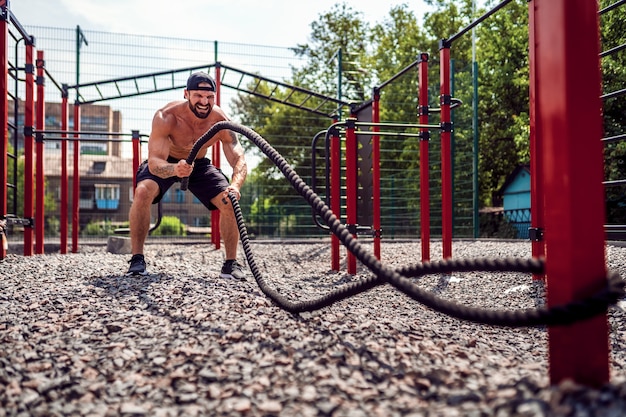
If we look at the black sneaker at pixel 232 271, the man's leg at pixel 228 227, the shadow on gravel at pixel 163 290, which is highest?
the man's leg at pixel 228 227

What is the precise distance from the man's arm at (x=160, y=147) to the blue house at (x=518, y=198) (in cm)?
986

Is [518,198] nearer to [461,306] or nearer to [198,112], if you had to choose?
[198,112]

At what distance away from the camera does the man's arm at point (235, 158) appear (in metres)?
3.44

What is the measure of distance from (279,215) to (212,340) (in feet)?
24.7

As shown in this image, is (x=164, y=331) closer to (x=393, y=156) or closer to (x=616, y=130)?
(x=616, y=130)

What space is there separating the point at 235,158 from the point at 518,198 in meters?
11.5

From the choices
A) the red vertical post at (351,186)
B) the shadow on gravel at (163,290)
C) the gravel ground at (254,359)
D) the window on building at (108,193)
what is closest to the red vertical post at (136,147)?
the red vertical post at (351,186)

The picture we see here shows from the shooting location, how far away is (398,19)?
20.2 meters

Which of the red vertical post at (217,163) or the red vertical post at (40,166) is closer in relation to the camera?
the red vertical post at (40,166)

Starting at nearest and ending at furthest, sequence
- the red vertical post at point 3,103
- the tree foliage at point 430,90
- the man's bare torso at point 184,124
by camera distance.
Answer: the man's bare torso at point 184,124 → the red vertical post at point 3,103 → the tree foliage at point 430,90

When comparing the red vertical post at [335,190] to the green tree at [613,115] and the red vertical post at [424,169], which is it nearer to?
the red vertical post at [424,169]

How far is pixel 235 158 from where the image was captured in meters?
3.56

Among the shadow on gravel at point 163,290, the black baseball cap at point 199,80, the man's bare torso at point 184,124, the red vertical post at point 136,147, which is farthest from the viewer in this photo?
the red vertical post at point 136,147

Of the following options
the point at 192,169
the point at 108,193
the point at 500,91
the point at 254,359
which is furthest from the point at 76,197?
the point at 500,91
